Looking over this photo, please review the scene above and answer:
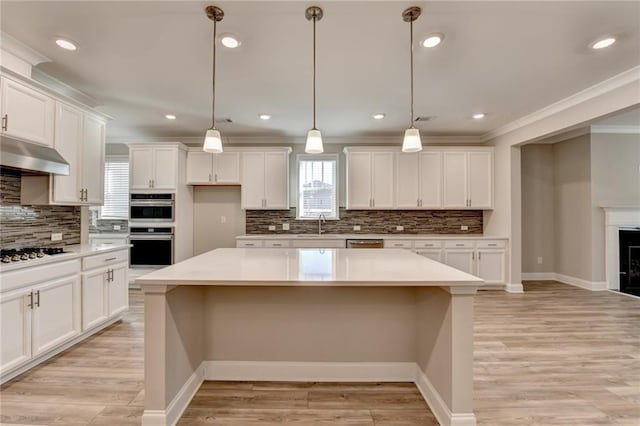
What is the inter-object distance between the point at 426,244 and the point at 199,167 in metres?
3.84

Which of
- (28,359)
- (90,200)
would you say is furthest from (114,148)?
(28,359)

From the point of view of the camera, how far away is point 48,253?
268cm

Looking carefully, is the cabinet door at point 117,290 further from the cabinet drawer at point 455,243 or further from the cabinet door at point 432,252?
the cabinet drawer at point 455,243

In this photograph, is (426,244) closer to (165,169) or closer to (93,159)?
(165,169)

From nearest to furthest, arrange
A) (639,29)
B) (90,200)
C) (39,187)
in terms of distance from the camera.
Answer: (639,29)
(39,187)
(90,200)

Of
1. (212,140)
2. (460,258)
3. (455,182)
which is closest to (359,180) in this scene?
(455,182)

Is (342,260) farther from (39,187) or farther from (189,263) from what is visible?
(39,187)

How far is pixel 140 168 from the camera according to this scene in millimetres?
4801

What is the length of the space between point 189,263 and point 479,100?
3.64 meters

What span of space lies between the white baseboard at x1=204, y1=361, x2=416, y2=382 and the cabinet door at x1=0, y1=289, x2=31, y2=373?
1.38 metres

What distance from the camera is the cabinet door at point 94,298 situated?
9.62 feet

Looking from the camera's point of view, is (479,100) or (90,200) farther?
(479,100)

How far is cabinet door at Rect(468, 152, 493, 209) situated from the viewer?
5.20 metres

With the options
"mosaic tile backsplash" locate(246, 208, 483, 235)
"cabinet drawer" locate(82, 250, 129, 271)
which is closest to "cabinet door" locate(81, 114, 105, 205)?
"cabinet drawer" locate(82, 250, 129, 271)
